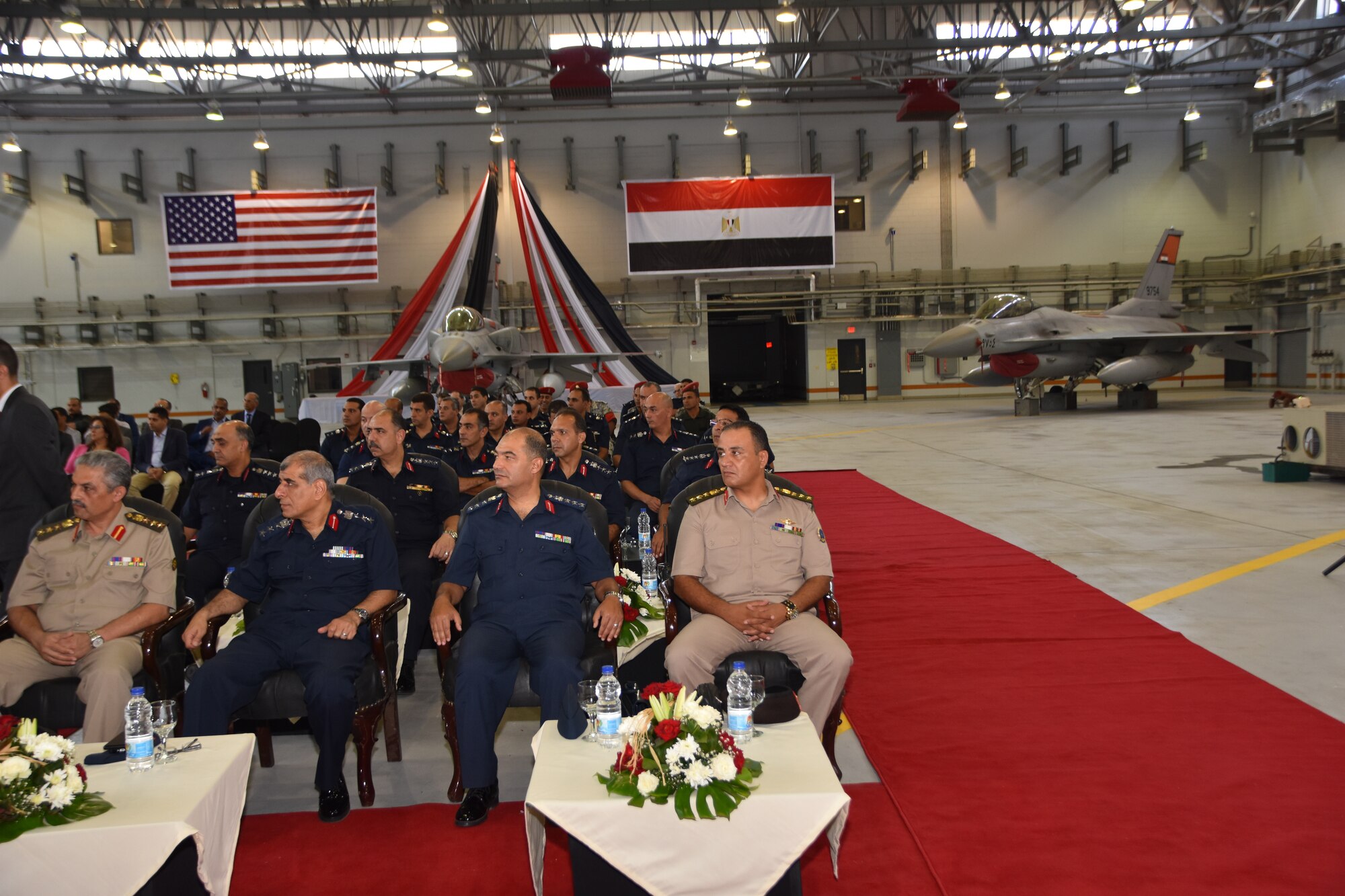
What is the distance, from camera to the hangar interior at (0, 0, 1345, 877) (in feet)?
68.8

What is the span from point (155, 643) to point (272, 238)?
2154cm

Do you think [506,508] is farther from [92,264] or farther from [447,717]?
[92,264]

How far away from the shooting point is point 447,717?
10.6 feet

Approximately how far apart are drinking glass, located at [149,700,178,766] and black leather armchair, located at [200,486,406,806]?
65 centimetres

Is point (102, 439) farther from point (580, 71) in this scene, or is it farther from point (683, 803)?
point (580, 71)

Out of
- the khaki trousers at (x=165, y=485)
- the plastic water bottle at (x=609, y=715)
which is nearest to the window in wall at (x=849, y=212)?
the khaki trousers at (x=165, y=485)

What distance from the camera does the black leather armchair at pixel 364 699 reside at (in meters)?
3.16

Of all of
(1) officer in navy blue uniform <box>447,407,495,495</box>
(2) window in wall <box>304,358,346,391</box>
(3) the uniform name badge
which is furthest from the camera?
(2) window in wall <box>304,358,346,391</box>

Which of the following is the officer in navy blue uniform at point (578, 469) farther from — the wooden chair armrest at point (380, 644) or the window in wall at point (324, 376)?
the window in wall at point (324, 376)

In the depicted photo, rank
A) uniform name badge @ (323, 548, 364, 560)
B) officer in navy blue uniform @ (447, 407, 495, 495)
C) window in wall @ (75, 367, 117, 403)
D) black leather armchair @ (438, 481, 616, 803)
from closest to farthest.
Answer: black leather armchair @ (438, 481, 616, 803) < uniform name badge @ (323, 548, 364, 560) < officer in navy blue uniform @ (447, 407, 495, 495) < window in wall @ (75, 367, 117, 403)

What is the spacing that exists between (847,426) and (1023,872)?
51.8 ft

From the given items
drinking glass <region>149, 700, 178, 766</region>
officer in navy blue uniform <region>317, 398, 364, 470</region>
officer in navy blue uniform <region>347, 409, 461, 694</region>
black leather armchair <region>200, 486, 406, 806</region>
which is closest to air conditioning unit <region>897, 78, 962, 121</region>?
officer in navy blue uniform <region>317, 398, 364, 470</region>

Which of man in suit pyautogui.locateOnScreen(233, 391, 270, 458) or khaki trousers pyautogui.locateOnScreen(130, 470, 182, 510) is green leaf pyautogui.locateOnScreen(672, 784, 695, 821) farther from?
man in suit pyautogui.locateOnScreen(233, 391, 270, 458)

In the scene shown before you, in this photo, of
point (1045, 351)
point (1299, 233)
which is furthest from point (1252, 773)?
point (1299, 233)
